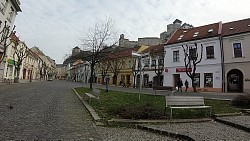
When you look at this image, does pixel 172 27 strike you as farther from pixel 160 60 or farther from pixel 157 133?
pixel 157 133

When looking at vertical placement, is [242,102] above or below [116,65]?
below

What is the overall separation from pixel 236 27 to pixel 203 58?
5.92 metres

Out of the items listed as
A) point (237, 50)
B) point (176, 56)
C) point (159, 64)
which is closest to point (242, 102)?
point (237, 50)

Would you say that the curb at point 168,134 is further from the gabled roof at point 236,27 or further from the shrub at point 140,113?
the gabled roof at point 236,27

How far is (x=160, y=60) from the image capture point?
37.8 meters

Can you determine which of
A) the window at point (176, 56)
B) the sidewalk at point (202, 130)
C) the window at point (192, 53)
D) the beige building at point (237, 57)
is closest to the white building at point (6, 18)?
the sidewalk at point (202, 130)

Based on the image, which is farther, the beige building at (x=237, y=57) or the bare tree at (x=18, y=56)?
the bare tree at (x=18, y=56)

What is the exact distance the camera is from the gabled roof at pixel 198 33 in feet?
97.4

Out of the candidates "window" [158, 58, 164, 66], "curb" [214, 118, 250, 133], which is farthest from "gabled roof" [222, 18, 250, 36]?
"curb" [214, 118, 250, 133]

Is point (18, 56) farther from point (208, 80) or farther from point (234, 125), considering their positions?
point (234, 125)

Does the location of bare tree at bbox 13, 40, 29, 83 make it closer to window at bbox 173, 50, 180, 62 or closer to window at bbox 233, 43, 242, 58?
window at bbox 173, 50, 180, 62

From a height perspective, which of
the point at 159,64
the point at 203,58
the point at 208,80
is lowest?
the point at 208,80

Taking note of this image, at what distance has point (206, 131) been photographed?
6121 mm

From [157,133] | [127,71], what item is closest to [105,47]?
[157,133]
